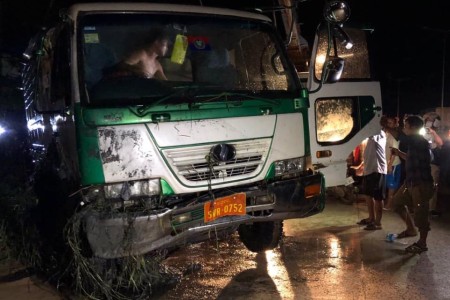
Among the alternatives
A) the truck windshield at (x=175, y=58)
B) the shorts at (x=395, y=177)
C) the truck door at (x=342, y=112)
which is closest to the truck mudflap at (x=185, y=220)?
the truck windshield at (x=175, y=58)

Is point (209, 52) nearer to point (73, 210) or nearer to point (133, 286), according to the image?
point (73, 210)

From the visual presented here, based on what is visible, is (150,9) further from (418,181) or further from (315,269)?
(418,181)

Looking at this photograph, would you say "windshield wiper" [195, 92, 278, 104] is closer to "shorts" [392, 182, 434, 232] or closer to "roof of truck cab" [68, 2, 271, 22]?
"roof of truck cab" [68, 2, 271, 22]

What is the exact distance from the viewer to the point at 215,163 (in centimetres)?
404

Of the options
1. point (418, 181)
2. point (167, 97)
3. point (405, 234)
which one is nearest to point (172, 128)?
point (167, 97)

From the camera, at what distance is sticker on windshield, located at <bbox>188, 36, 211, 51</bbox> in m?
4.39

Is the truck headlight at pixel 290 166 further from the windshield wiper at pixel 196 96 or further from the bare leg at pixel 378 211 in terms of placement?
the bare leg at pixel 378 211

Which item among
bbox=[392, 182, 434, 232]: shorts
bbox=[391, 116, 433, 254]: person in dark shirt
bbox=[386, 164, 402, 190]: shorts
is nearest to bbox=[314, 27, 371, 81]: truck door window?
bbox=[391, 116, 433, 254]: person in dark shirt

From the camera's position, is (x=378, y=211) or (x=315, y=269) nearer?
(x=315, y=269)

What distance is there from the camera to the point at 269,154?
4309mm

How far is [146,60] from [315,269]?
2.79 meters

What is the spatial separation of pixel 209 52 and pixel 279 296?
2402 mm

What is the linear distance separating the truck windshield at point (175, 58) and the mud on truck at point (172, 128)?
0.01 metres

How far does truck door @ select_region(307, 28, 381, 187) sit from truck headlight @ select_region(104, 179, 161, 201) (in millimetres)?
2307
